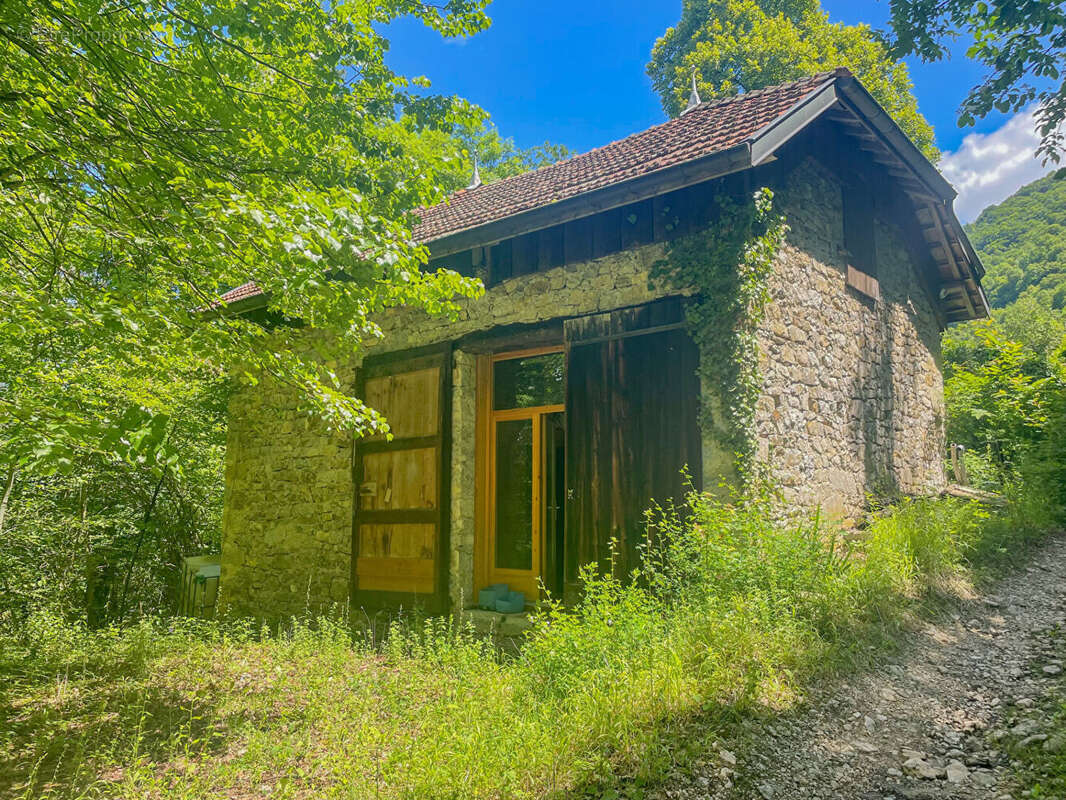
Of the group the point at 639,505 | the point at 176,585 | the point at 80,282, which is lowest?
the point at 176,585

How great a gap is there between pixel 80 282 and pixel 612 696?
3.79 m

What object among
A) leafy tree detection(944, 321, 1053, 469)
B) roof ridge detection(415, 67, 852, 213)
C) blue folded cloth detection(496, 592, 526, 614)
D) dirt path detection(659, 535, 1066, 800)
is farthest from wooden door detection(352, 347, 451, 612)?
leafy tree detection(944, 321, 1053, 469)

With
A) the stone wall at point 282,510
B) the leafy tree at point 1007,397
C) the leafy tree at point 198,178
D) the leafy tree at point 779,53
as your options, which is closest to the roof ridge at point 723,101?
the leafy tree at point 198,178

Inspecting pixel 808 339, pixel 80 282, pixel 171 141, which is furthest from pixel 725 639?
pixel 80 282

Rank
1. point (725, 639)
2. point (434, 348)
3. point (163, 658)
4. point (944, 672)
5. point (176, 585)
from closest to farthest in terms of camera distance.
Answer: point (725, 639) < point (944, 672) < point (163, 658) < point (434, 348) < point (176, 585)

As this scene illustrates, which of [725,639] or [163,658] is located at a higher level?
[725,639]

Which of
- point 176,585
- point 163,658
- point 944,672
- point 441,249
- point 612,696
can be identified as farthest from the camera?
point 176,585

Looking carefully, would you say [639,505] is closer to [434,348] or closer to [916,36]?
[434,348]

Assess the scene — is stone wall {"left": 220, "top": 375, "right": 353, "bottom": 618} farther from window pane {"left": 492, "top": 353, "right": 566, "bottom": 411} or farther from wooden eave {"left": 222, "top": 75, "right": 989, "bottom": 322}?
window pane {"left": 492, "top": 353, "right": 566, "bottom": 411}

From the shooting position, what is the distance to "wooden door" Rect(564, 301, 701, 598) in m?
4.96

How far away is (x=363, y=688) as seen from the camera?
4.04m

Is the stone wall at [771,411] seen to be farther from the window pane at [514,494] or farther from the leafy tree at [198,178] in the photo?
the leafy tree at [198,178]

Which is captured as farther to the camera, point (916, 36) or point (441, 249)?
point (441, 249)

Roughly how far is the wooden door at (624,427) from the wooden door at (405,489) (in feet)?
4.62
